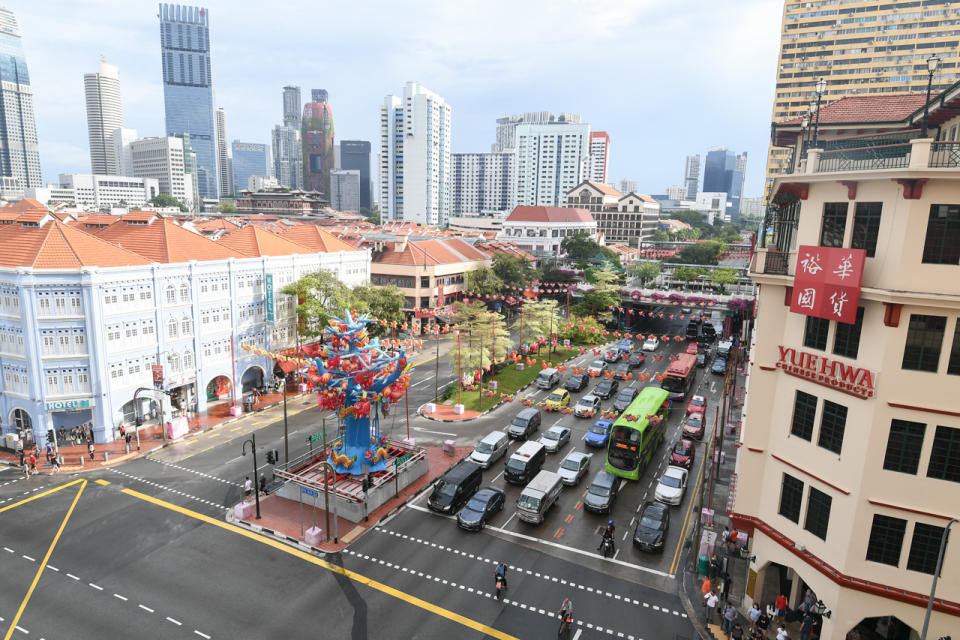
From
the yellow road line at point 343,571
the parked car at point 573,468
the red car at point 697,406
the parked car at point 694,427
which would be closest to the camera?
the yellow road line at point 343,571

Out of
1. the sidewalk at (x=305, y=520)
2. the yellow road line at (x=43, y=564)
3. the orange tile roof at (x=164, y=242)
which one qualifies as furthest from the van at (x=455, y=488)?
the orange tile roof at (x=164, y=242)

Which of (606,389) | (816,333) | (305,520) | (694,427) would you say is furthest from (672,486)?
(305,520)

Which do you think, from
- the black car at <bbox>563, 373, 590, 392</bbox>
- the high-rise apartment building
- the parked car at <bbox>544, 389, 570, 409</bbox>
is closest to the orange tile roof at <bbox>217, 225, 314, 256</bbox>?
the parked car at <bbox>544, 389, 570, 409</bbox>

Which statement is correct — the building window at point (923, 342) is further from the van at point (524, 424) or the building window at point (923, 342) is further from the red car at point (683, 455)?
the van at point (524, 424)

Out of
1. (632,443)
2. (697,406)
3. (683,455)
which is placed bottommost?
(683,455)

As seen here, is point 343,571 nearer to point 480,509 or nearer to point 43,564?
point 480,509

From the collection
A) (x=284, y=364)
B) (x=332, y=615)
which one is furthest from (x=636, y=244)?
(x=332, y=615)
